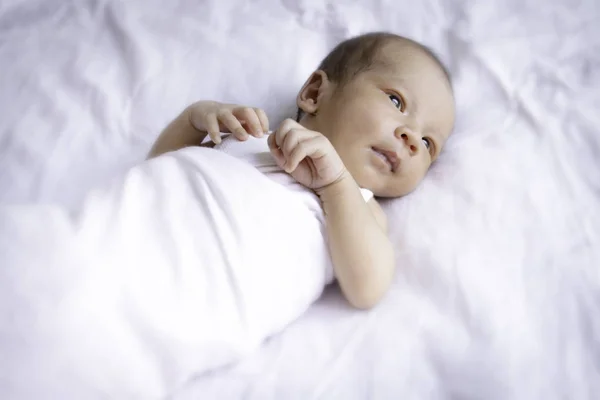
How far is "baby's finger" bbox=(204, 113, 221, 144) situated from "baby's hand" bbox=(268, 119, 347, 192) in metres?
0.12

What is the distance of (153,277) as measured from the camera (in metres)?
0.66

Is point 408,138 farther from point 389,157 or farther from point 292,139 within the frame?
point 292,139

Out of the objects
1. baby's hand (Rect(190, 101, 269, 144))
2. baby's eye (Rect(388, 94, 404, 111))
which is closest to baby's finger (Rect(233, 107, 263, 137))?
baby's hand (Rect(190, 101, 269, 144))

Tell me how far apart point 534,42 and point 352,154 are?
592 millimetres

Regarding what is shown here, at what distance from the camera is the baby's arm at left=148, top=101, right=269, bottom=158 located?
2.90 feet

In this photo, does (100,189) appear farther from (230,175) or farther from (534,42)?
(534,42)

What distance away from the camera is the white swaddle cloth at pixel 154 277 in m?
0.60

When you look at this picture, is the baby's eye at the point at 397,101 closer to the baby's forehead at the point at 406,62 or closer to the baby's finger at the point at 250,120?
the baby's forehead at the point at 406,62

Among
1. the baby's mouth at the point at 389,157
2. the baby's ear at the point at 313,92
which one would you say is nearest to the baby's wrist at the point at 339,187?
the baby's mouth at the point at 389,157

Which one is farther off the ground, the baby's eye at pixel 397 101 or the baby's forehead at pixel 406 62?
the baby's forehead at pixel 406 62

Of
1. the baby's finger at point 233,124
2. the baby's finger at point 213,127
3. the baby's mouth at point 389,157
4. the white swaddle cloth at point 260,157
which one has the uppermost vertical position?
the baby's finger at point 233,124

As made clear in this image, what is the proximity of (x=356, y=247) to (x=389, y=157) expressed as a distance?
203 mm

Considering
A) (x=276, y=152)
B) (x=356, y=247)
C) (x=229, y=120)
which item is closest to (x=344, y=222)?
(x=356, y=247)

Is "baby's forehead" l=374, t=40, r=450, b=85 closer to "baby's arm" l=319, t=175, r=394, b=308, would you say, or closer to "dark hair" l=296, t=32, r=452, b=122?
"dark hair" l=296, t=32, r=452, b=122
